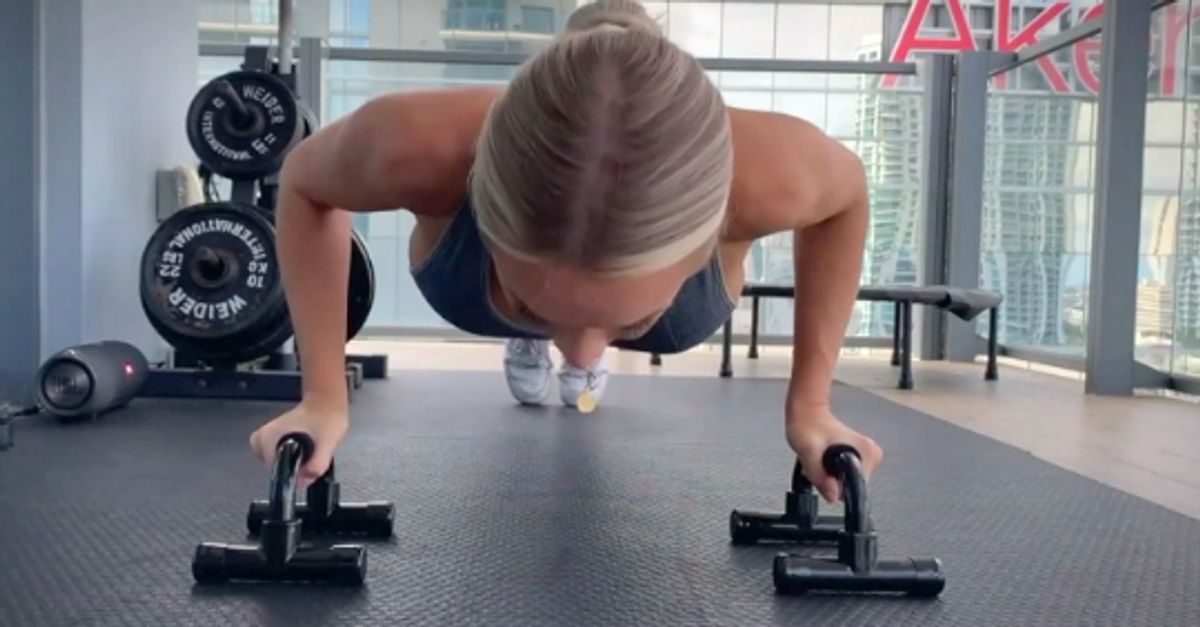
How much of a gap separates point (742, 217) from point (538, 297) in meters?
0.25

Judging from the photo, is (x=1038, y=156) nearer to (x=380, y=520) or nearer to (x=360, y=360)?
(x=360, y=360)

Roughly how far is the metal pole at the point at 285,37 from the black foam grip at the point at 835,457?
241 centimetres

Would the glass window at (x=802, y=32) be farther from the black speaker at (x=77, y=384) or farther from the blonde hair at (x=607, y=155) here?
the blonde hair at (x=607, y=155)

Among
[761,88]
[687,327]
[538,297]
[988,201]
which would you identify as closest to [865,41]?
[761,88]

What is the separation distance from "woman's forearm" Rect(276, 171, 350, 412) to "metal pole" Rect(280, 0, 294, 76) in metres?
2.09

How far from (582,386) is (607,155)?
1.97m

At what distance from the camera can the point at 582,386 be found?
106 inches

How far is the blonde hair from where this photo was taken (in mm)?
736

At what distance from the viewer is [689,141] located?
763mm

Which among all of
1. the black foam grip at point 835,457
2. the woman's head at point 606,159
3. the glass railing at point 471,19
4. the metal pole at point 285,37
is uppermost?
the glass railing at point 471,19

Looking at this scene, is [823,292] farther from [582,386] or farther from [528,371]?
[528,371]

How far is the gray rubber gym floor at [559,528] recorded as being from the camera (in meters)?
1.06

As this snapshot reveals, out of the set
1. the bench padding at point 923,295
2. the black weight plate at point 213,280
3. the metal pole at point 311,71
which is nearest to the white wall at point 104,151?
the black weight plate at point 213,280

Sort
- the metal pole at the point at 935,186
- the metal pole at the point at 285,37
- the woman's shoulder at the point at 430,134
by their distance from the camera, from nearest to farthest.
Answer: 1. the woman's shoulder at the point at 430,134
2. the metal pole at the point at 285,37
3. the metal pole at the point at 935,186
